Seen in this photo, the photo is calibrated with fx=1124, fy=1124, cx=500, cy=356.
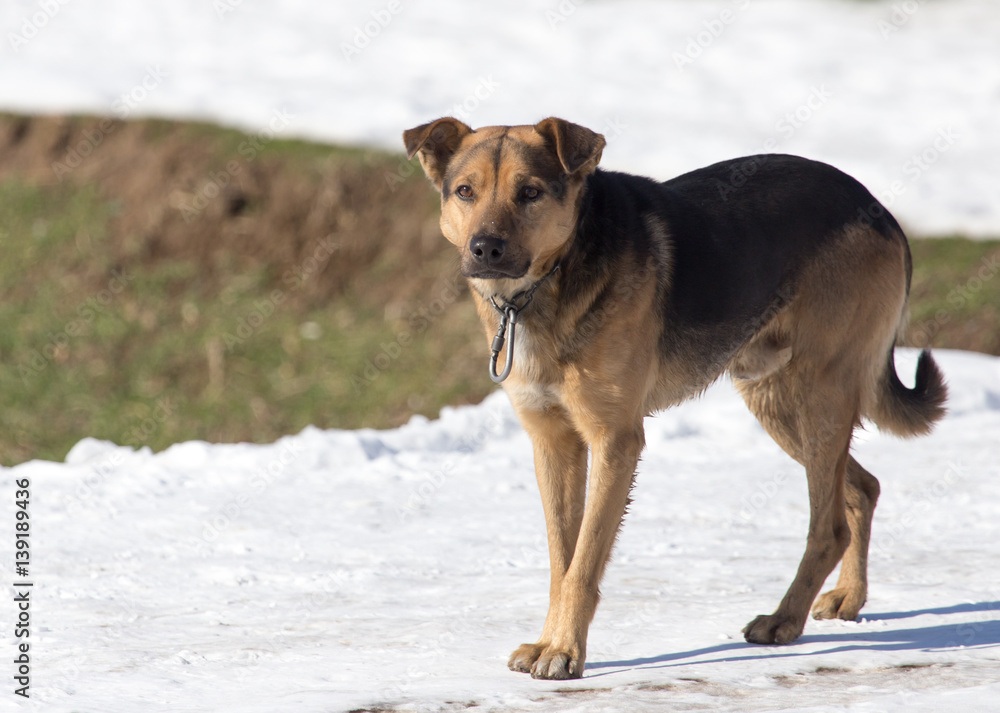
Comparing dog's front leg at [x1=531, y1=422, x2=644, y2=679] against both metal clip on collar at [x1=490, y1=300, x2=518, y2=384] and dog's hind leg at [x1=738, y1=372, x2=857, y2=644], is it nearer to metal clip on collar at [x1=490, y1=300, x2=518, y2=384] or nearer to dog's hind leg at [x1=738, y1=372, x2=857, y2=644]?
metal clip on collar at [x1=490, y1=300, x2=518, y2=384]

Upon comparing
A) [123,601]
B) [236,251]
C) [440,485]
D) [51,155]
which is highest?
[51,155]

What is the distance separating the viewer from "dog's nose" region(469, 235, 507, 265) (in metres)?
4.05

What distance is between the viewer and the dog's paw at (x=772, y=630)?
4.46 metres

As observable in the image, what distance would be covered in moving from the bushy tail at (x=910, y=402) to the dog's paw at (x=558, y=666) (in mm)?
2040

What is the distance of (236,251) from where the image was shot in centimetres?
1246

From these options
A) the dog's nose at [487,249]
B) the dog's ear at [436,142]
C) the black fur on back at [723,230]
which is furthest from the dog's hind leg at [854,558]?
the dog's ear at [436,142]

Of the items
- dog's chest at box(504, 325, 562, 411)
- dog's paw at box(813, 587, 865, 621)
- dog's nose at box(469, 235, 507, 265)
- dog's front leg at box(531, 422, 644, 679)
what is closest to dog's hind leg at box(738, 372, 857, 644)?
dog's paw at box(813, 587, 865, 621)

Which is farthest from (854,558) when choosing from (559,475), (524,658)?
(524,658)

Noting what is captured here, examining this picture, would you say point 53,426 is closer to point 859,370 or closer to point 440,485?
point 440,485

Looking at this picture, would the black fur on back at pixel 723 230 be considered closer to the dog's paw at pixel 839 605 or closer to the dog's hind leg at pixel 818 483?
the dog's hind leg at pixel 818 483

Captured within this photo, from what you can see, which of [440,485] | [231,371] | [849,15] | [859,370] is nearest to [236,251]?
[231,371]

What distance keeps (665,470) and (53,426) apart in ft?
20.3

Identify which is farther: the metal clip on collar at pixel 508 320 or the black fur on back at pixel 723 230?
the black fur on back at pixel 723 230

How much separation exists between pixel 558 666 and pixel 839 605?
1517mm
